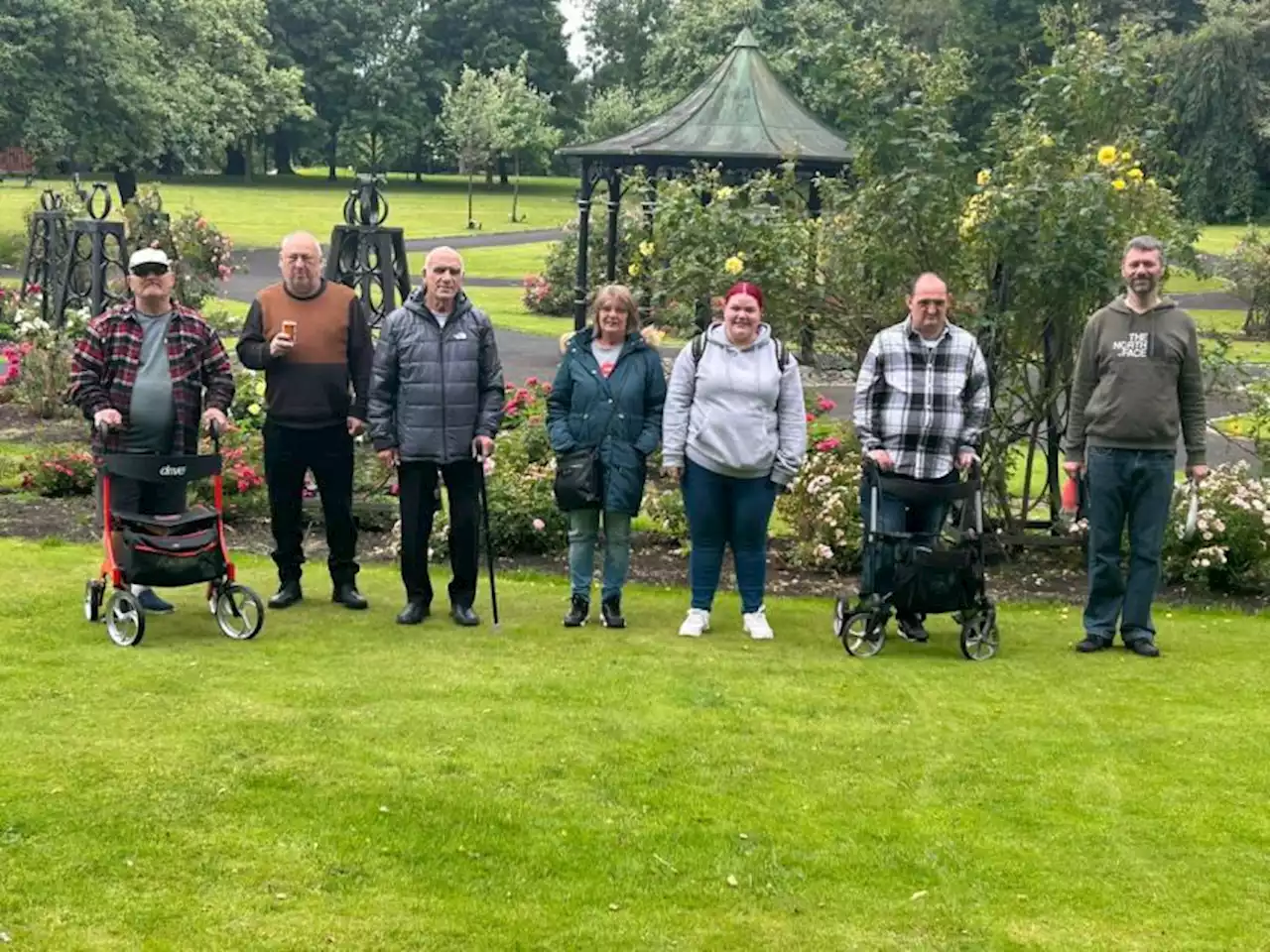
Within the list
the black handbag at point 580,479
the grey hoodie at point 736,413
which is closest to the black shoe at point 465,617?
the black handbag at point 580,479

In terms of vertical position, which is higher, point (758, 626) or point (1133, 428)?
point (1133, 428)

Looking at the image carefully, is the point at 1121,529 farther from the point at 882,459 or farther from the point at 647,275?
the point at 647,275

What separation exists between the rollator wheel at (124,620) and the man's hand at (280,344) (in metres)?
1.29

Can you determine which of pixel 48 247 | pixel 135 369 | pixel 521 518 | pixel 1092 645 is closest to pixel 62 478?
pixel 521 518

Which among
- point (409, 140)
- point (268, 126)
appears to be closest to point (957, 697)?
point (268, 126)

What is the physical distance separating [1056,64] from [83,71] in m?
31.9

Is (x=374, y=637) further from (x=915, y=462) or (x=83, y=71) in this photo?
(x=83, y=71)

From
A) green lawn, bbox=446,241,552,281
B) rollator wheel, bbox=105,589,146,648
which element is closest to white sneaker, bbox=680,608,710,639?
rollator wheel, bbox=105,589,146,648

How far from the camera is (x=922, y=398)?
707cm

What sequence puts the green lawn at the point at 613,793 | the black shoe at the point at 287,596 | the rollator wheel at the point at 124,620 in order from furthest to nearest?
1. the black shoe at the point at 287,596
2. the rollator wheel at the point at 124,620
3. the green lawn at the point at 613,793

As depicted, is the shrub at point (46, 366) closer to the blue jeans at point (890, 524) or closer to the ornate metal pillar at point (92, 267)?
the ornate metal pillar at point (92, 267)

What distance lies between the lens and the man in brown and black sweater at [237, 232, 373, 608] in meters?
7.32

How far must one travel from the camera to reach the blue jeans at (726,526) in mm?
7258

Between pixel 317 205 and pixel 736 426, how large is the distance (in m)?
52.2
